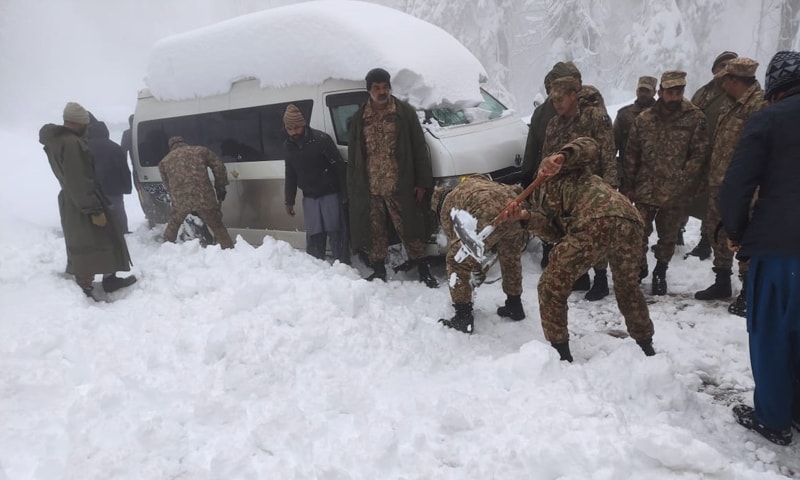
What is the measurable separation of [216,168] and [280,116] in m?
1.09

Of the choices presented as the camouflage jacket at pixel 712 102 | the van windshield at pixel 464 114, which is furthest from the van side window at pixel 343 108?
the camouflage jacket at pixel 712 102

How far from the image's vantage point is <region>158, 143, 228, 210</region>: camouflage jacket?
19.2 feet

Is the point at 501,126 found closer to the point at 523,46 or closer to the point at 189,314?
the point at 189,314

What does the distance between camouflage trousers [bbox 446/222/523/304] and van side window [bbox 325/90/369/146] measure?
1.97 meters

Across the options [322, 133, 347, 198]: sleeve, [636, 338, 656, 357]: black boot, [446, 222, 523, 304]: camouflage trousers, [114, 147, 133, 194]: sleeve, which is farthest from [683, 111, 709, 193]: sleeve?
[114, 147, 133, 194]: sleeve

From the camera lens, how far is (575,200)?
3023mm

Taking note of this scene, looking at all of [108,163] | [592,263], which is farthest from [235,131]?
[592,263]

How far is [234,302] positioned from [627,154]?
12.1ft

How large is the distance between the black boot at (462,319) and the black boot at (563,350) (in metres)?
0.87

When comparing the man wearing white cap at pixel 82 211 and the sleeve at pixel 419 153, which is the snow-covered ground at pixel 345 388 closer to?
the man wearing white cap at pixel 82 211

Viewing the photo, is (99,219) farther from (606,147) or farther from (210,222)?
(606,147)

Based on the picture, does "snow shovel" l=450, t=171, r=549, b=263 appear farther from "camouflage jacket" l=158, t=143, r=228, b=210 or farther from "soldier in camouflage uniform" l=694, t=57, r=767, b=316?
"camouflage jacket" l=158, t=143, r=228, b=210

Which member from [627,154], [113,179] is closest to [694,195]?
[627,154]

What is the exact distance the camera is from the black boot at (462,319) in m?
3.93
